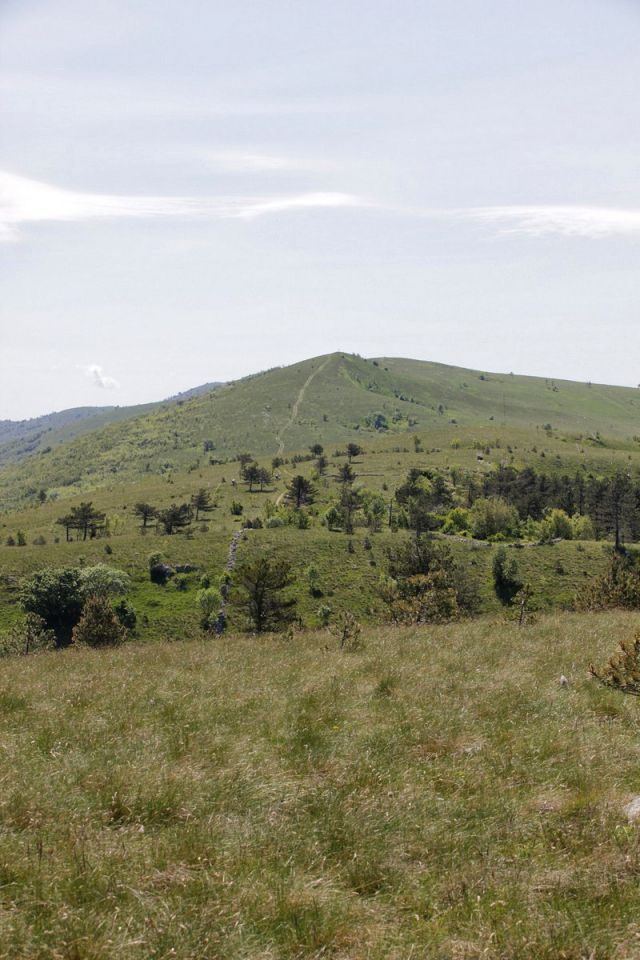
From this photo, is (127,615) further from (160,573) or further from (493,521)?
(493,521)

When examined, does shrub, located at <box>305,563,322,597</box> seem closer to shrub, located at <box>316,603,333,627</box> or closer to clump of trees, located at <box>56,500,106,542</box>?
shrub, located at <box>316,603,333,627</box>

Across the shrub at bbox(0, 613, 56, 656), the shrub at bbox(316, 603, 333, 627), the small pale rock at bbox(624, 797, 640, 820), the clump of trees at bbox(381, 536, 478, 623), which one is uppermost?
the small pale rock at bbox(624, 797, 640, 820)

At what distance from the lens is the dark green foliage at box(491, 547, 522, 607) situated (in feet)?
247

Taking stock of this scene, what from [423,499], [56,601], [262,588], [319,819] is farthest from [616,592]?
[423,499]

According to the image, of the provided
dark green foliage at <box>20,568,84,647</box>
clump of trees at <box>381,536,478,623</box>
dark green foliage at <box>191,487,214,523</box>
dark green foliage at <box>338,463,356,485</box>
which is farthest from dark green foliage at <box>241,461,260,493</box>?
clump of trees at <box>381,536,478,623</box>

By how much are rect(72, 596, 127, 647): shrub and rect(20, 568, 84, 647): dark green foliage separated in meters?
27.4

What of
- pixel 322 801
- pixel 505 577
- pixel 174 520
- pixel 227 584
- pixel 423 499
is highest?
pixel 322 801

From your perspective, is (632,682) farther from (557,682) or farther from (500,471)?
(500,471)

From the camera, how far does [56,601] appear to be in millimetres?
66438

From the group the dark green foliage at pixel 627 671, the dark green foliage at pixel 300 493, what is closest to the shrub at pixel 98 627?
the dark green foliage at pixel 627 671

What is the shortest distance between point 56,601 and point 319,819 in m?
69.1

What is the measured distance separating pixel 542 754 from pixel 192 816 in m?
4.48

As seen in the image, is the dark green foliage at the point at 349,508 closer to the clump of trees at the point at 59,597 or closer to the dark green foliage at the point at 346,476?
the dark green foliage at the point at 346,476

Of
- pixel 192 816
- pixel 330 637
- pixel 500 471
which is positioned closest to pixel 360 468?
pixel 500 471
